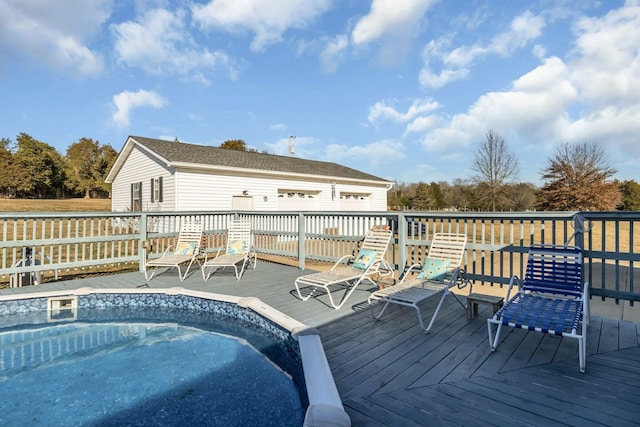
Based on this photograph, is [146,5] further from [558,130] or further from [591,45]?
[558,130]

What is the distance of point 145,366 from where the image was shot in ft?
11.2

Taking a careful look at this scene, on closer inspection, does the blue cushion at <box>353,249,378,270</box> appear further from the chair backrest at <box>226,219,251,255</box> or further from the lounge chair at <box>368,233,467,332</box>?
the chair backrest at <box>226,219,251,255</box>

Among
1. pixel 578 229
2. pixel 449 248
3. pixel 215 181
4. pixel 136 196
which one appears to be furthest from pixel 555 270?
pixel 136 196

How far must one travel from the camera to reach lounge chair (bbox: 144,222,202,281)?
239 inches

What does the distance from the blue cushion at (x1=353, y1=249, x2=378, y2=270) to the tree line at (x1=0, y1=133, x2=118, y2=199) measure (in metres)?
A: 34.5

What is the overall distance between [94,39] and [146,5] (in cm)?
345

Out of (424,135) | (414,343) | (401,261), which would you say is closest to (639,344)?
(414,343)

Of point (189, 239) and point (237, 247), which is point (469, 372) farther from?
point (189, 239)

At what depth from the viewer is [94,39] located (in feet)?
37.5

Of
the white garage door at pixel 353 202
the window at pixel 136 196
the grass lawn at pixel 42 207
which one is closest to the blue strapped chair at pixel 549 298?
the white garage door at pixel 353 202

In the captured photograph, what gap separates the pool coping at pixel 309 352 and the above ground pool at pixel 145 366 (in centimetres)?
13

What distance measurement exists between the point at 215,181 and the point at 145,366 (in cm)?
1052

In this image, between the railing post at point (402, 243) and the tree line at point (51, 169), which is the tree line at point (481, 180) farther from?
the railing post at point (402, 243)

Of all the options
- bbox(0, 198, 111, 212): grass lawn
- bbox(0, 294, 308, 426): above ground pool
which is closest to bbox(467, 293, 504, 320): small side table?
bbox(0, 294, 308, 426): above ground pool
